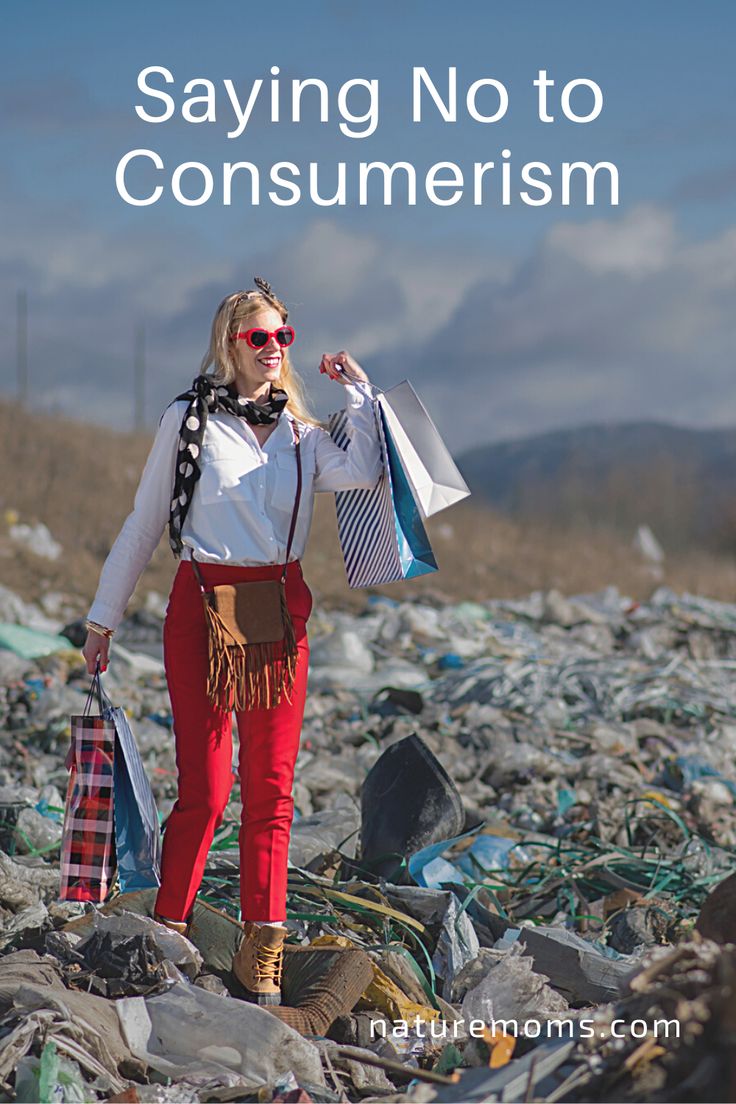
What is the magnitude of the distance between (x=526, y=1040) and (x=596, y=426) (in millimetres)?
59750

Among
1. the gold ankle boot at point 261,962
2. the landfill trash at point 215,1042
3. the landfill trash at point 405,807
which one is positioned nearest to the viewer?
the landfill trash at point 215,1042

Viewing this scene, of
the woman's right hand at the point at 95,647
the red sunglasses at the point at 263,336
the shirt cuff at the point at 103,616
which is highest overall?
the red sunglasses at the point at 263,336

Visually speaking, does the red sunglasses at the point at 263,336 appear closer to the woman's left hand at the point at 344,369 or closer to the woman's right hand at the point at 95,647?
the woman's left hand at the point at 344,369

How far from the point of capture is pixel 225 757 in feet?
10.2

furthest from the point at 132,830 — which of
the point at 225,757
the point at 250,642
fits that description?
the point at 250,642

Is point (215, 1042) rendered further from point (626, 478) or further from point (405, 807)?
point (626, 478)

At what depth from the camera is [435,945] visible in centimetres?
350

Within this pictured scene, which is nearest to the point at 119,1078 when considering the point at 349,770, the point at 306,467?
the point at 306,467

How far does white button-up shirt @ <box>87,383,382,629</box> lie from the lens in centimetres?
303

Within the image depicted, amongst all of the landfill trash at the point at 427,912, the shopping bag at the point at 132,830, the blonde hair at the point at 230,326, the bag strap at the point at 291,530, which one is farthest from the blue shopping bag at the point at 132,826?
the blonde hair at the point at 230,326

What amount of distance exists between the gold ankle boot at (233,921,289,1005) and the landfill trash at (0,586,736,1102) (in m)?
A: 0.06

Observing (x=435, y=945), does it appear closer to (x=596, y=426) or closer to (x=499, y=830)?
(x=499, y=830)

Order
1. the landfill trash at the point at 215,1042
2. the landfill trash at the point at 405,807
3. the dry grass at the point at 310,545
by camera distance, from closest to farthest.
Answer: the landfill trash at the point at 215,1042, the landfill trash at the point at 405,807, the dry grass at the point at 310,545

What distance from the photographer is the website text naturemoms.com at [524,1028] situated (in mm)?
2129
